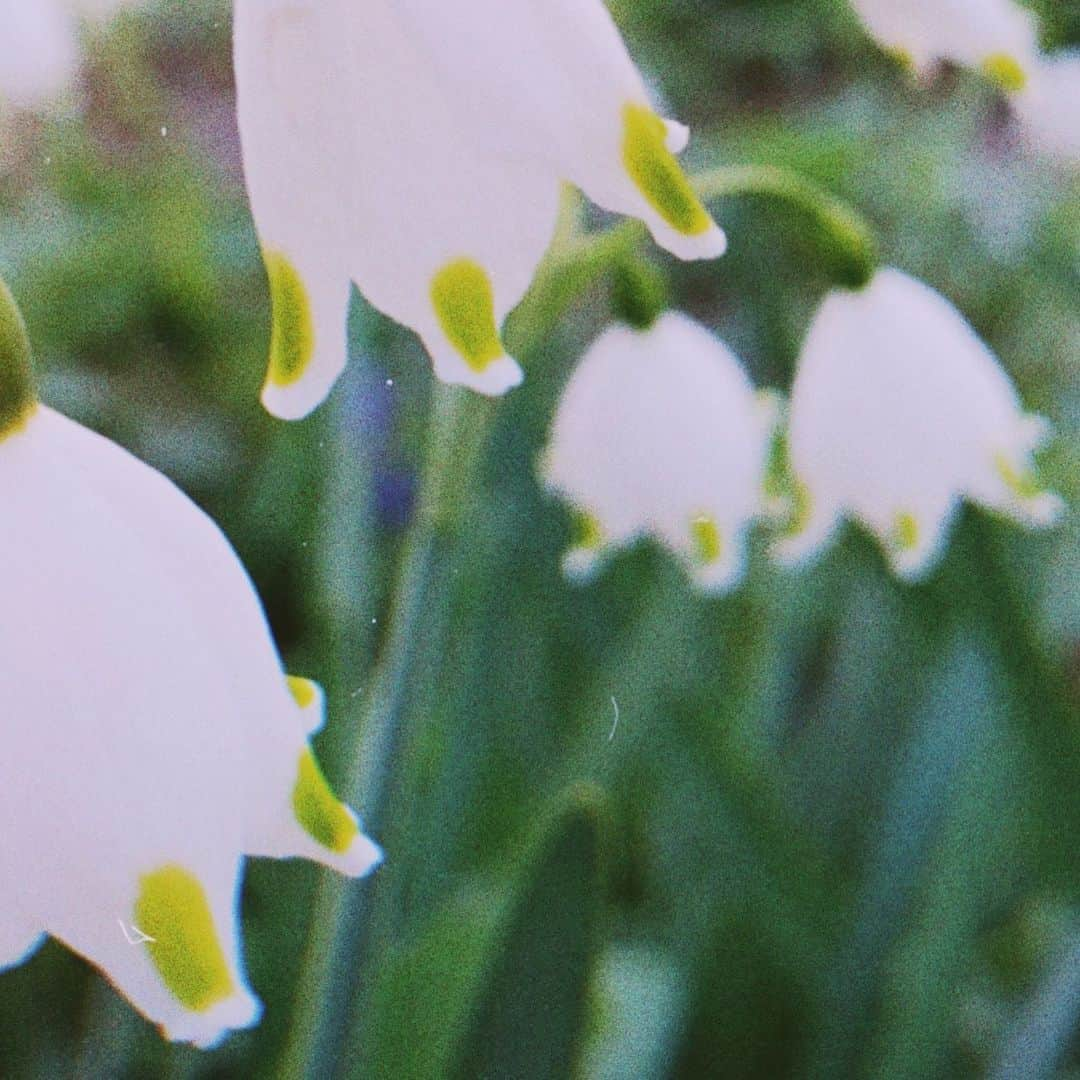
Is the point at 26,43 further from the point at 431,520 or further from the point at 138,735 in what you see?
the point at 138,735

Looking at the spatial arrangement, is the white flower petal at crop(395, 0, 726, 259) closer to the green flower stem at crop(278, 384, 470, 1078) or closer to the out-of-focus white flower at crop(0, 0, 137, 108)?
the green flower stem at crop(278, 384, 470, 1078)

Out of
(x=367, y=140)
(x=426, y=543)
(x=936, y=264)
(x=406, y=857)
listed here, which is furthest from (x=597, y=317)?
(x=367, y=140)

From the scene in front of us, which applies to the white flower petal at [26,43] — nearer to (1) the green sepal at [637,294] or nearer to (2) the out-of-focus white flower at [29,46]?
(2) the out-of-focus white flower at [29,46]

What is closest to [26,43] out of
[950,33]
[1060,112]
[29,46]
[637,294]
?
[29,46]

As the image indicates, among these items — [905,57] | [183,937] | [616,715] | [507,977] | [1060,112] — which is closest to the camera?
[183,937]

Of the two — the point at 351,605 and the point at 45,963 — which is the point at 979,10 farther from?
the point at 45,963
